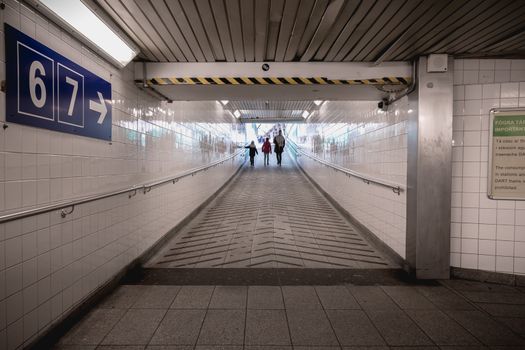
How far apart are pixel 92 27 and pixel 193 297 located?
8.38ft

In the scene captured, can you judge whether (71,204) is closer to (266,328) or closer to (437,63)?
(266,328)

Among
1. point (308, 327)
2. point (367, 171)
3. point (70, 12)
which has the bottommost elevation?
point (308, 327)

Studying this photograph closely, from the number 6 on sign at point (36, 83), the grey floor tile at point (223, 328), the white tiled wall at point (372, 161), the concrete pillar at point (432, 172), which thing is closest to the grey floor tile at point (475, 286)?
the concrete pillar at point (432, 172)

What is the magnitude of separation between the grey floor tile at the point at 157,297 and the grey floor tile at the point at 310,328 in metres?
1.15

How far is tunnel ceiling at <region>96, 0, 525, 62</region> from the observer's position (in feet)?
8.39

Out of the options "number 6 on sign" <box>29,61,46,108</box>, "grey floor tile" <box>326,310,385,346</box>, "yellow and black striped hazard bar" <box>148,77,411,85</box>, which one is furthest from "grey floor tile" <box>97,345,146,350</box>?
"yellow and black striped hazard bar" <box>148,77,411,85</box>

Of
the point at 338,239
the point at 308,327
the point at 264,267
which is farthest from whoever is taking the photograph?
the point at 338,239

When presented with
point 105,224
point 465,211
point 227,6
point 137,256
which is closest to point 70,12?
point 227,6

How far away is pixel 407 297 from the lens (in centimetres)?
316

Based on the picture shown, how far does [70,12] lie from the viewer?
235 centimetres

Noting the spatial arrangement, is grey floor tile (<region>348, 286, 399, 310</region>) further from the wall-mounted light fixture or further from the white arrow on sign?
the wall-mounted light fixture

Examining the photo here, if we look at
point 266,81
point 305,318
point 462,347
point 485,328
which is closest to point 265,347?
point 305,318

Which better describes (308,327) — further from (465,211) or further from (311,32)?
(311,32)

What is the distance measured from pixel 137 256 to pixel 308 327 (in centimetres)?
236
